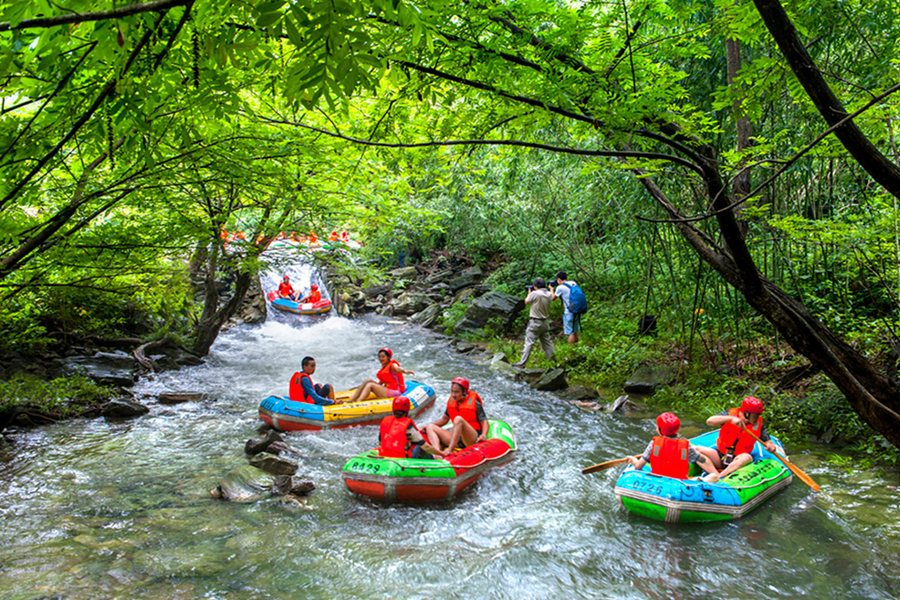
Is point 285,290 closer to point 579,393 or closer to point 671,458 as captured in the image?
point 579,393

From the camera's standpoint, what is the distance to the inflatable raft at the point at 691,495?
4.46 meters

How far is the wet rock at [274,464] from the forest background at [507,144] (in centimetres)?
244

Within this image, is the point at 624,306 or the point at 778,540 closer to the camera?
the point at 778,540

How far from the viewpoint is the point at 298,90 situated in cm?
158

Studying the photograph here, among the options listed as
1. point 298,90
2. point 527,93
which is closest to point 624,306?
point 527,93

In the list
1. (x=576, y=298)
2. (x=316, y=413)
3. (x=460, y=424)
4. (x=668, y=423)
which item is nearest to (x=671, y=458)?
(x=668, y=423)

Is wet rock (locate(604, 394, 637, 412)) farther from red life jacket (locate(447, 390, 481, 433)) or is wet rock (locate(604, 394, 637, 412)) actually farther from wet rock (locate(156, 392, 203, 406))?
wet rock (locate(156, 392, 203, 406))

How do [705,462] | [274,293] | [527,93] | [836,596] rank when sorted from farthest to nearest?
1. [274,293]
2. [705,462]
3. [836,596]
4. [527,93]

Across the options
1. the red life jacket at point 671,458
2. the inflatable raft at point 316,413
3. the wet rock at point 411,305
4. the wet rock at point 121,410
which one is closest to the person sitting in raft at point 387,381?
→ the inflatable raft at point 316,413

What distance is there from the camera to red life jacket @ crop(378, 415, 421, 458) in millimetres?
5289

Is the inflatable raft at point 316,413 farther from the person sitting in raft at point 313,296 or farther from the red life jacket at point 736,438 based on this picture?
the person sitting in raft at point 313,296

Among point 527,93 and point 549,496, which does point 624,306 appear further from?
point 527,93

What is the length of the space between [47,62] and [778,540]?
5.72 metres

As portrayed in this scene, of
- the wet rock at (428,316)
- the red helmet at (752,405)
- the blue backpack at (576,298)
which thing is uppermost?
the blue backpack at (576,298)
